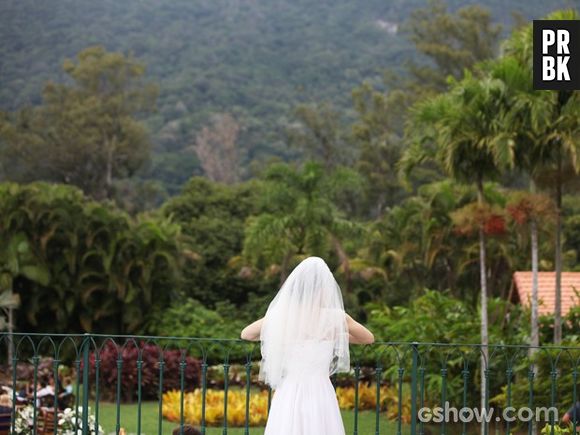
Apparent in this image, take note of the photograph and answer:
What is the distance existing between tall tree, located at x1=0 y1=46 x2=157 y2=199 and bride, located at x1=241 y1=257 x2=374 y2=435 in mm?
39258

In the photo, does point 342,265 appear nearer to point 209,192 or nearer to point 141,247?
point 141,247

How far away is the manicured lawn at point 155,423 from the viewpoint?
17.0 metres

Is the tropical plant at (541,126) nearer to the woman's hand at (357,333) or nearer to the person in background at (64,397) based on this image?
the person in background at (64,397)

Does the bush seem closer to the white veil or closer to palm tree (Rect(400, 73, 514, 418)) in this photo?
palm tree (Rect(400, 73, 514, 418))

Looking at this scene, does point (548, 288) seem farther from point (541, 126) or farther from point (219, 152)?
point (219, 152)

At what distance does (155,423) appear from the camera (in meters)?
18.1

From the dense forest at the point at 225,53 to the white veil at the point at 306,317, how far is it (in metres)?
42.7

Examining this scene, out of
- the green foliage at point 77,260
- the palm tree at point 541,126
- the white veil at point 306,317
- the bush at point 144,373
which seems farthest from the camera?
the green foliage at point 77,260

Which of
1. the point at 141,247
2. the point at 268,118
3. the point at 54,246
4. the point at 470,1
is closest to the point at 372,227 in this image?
the point at 141,247

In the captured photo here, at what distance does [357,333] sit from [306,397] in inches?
21.5

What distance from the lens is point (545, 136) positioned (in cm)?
1597

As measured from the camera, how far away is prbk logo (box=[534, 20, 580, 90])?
1162cm

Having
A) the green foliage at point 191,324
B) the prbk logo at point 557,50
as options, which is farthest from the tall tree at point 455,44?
the prbk logo at point 557,50

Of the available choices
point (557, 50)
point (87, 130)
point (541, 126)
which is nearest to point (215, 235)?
point (87, 130)
